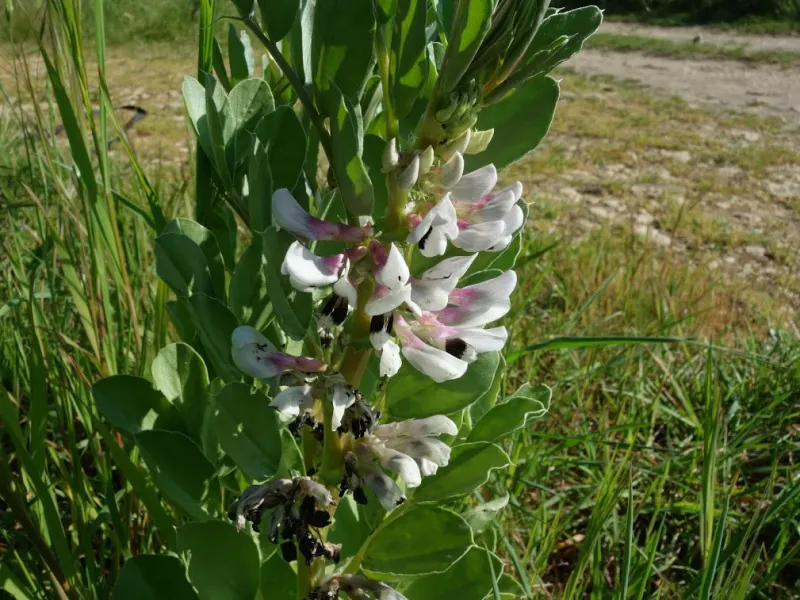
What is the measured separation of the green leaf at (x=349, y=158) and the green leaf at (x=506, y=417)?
269 millimetres

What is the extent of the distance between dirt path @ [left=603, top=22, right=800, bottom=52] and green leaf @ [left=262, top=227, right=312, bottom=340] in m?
11.6

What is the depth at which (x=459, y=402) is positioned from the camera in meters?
0.81

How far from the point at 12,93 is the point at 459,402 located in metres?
3.76

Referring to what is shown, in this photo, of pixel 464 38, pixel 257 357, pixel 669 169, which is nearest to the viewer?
pixel 464 38

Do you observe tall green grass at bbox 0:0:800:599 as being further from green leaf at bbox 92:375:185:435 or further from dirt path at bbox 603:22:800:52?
dirt path at bbox 603:22:800:52

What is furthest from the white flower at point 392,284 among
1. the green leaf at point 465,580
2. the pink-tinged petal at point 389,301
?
the green leaf at point 465,580

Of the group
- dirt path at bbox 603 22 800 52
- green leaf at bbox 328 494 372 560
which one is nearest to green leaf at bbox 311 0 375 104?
green leaf at bbox 328 494 372 560

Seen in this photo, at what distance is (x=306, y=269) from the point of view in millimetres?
612

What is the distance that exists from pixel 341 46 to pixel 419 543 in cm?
48

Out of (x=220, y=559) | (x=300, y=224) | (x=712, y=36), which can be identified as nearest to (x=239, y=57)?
(x=300, y=224)

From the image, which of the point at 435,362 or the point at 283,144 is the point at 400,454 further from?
the point at 283,144

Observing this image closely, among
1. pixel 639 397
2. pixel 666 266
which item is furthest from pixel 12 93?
pixel 639 397

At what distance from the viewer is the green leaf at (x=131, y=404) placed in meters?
0.80

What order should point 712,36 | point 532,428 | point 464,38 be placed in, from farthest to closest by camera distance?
point 712,36 < point 532,428 < point 464,38
